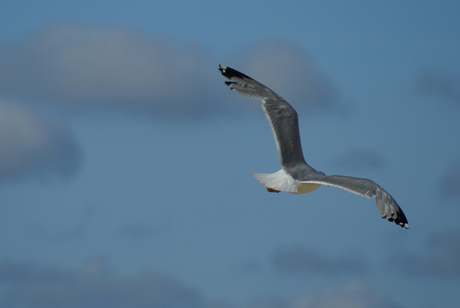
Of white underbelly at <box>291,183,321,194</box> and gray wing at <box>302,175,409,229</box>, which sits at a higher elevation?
white underbelly at <box>291,183,321,194</box>

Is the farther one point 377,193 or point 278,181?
point 278,181

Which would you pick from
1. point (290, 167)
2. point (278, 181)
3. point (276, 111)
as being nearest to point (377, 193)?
point (278, 181)

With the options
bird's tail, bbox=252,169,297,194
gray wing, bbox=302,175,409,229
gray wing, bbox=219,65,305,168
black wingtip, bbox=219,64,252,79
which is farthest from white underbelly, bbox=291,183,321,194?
black wingtip, bbox=219,64,252,79

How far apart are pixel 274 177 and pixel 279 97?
2692 mm

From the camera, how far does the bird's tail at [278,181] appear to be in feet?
47.8

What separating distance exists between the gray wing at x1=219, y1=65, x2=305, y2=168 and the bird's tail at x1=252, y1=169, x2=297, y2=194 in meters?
1.04

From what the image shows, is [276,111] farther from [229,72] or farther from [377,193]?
[377,193]

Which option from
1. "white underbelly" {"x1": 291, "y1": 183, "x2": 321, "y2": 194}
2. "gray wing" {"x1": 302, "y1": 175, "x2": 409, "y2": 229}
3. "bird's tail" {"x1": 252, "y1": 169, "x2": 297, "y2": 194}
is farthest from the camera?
"white underbelly" {"x1": 291, "y1": 183, "x2": 321, "y2": 194}

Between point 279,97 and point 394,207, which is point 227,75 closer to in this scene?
point 279,97

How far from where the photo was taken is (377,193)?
1327cm

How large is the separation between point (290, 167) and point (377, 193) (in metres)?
2.88

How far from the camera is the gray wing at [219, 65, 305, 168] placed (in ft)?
53.0

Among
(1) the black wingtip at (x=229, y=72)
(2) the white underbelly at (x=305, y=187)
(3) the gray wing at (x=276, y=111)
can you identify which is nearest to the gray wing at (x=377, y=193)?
(2) the white underbelly at (x=305, y=187)

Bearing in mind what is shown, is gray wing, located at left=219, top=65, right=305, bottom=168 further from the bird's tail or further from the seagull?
the bird's tail
